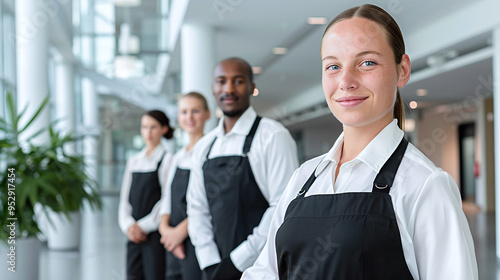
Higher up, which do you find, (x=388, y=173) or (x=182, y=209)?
(x=388, y=173)

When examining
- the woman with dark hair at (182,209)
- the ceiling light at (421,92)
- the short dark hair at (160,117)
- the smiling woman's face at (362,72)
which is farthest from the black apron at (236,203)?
the ceiling light at (421,92)

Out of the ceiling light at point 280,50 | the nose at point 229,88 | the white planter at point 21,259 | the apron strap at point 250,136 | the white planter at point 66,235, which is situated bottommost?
the white planter at point 66,235

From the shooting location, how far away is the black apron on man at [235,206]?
7.40ft

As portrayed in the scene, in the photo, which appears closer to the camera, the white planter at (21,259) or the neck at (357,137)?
the neck at (357,137)

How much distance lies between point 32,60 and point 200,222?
5293 millimetres

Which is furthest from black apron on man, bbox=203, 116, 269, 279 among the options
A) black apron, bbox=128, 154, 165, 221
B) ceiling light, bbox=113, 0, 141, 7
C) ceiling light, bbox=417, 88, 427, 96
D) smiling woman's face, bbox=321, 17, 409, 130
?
ceiling light, bbox=113, 0, 141, 7

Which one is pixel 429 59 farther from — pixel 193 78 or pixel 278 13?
pixel 193 78

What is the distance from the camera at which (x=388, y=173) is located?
3.53 feet

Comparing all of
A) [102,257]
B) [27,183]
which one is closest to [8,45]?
[102,257]

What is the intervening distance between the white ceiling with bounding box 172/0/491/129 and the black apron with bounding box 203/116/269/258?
4.05 feet

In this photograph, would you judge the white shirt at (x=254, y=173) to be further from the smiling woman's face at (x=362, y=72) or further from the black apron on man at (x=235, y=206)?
the smiling woman's face at (x=362, y=72)

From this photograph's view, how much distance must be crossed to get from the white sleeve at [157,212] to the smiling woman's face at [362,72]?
2641 mm

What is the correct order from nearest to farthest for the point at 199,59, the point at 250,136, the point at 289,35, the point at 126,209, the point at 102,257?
the point at 250,136 < the point at 126,209 < the point at 102,257 < the point at 199,59 < the point at 289,35

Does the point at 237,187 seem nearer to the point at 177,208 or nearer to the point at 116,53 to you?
the point at 177,208
